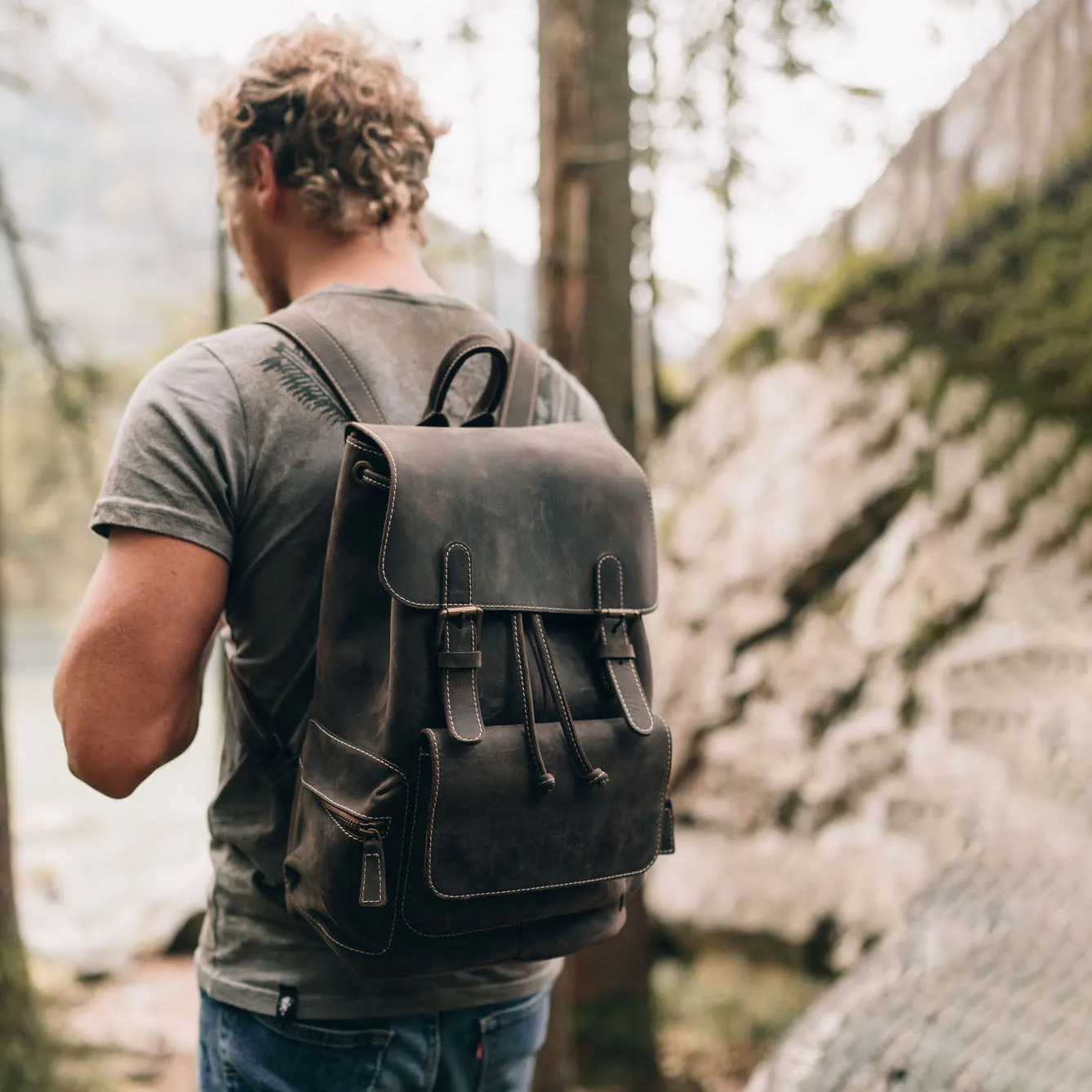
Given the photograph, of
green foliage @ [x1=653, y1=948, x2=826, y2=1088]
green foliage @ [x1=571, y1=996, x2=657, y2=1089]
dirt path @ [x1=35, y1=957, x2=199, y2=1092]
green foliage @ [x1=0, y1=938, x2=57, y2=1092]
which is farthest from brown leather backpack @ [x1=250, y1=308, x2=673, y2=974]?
green foliage @ [x1=653, y1=948, x2=826, y2=1088]

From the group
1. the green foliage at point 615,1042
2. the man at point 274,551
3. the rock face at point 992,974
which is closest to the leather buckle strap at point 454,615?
the man at point 274,551

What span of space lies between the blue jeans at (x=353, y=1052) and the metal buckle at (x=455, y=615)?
0.55m

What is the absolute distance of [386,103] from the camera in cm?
163

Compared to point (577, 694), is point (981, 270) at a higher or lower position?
higher

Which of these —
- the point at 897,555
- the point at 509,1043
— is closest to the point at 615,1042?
the point at 897,555

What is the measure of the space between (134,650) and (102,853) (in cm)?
1327

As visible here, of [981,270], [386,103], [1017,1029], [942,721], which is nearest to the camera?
[386,103]

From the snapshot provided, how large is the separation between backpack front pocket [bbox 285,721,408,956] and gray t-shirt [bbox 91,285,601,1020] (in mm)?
154

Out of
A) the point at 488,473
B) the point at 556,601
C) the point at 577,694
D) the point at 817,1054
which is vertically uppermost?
the point at 488,473

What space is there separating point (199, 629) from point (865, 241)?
17.8ft

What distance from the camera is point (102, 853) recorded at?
13.2 metres

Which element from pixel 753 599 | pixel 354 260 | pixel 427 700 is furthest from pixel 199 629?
pixel 753 599

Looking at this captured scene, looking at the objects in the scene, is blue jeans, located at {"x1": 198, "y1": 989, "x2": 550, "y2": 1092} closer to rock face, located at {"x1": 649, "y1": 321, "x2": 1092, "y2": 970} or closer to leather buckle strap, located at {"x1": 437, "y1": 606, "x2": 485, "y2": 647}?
leather buckle strap, located at {"x1": 437, "y1": 606, "x2": 485, "y2": 647}

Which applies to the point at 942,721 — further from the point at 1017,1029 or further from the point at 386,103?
the point at 386,103
